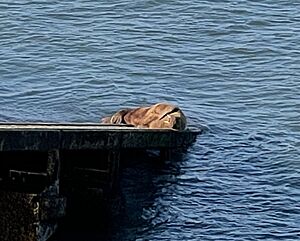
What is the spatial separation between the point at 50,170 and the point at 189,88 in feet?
24.3

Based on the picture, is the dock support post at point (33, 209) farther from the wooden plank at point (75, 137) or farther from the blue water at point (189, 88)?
the blue water at point (189, 88)

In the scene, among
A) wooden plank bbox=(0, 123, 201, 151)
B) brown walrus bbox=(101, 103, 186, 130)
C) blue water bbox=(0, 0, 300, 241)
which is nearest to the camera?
wooden plank bbox=(0, 123, 201, 151)

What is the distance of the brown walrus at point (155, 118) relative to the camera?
13352 millimetres

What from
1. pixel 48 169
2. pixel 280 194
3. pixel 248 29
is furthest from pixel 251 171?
pixel 248 29

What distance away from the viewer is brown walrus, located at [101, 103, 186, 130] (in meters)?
13.4

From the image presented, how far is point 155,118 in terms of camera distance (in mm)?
13727

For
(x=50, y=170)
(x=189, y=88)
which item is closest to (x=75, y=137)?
(x=50, y=170)

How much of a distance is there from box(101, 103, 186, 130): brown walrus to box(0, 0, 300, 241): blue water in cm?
55

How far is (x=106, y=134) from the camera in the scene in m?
11.2

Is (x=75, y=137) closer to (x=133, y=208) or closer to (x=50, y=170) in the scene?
(x=50, y=170)

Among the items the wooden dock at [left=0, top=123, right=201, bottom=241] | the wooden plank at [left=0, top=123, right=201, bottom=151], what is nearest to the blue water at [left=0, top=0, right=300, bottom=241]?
the wooden dock at [left=0, top=123, right=201, bottom=241]

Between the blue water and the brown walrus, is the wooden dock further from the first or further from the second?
the brown walrus

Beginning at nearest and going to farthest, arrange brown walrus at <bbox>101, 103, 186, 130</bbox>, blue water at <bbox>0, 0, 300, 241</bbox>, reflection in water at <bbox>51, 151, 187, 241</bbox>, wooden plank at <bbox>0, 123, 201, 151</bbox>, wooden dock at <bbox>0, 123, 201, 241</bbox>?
wooden plank at <bbox>0, 123, 201, 151</bbox> < wooden dock at <bbox>0, 123, 201, 241</bbox> < reflection in water at <bbox>51, 151, 187, 241</bbox> < blue water at <bbox>0, 0, 300, 241</bbox> < brown walrus at <bbox>101, 103, 186, 130</bbox>

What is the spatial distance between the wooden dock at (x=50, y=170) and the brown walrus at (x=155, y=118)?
1267mm
